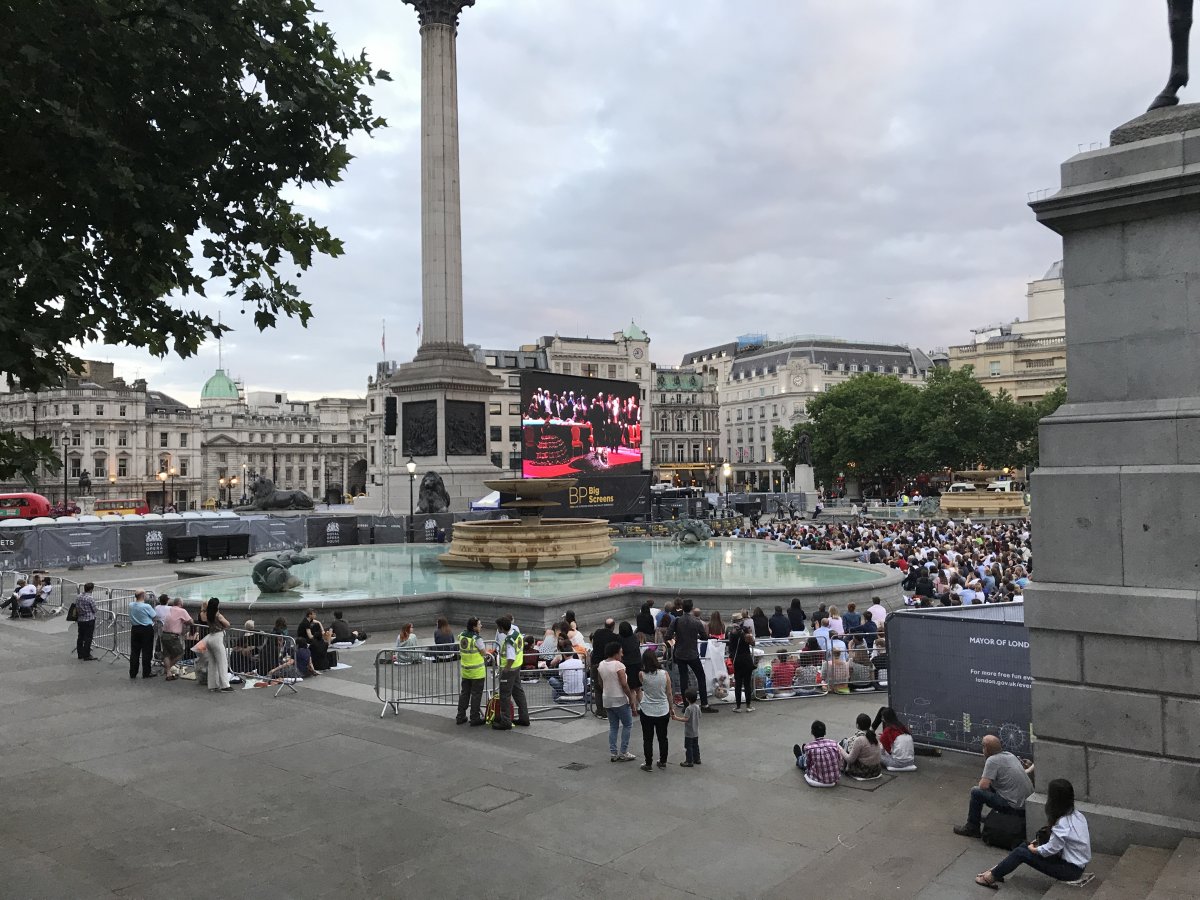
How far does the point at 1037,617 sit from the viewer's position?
24.8 ft

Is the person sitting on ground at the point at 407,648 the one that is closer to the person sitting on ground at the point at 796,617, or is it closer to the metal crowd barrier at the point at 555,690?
the metal crowd barrier at the point at 555,690

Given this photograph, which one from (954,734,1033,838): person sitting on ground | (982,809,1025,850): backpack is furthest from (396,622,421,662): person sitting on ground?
(982,809,1025,850): backpack

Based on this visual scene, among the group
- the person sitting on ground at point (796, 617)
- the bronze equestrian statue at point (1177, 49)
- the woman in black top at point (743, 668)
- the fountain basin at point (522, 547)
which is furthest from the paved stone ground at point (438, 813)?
the fountain basin at point (522, 547)

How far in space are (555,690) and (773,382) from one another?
359ft

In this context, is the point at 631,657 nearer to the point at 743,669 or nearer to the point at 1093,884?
the point at 743,669

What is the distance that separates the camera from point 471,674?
1184 cm

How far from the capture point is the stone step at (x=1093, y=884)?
6.37m

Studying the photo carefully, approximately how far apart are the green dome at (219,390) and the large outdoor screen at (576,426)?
14827cm

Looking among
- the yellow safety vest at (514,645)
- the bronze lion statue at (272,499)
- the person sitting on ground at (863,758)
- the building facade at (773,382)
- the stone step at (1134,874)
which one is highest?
the building facade at (773,382)

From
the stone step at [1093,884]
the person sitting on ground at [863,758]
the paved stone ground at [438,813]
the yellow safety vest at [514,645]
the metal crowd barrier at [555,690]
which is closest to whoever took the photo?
the stone step at [1093,884]

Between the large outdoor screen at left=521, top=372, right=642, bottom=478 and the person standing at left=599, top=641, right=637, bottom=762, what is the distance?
Result: 1167 inches

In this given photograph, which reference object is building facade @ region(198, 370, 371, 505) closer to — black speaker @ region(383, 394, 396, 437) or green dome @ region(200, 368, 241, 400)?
green dome @ region(200, 368, 241, 400)

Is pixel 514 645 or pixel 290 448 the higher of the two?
pixel 290 448

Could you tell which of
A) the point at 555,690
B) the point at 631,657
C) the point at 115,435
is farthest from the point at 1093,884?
the point at 115,435
